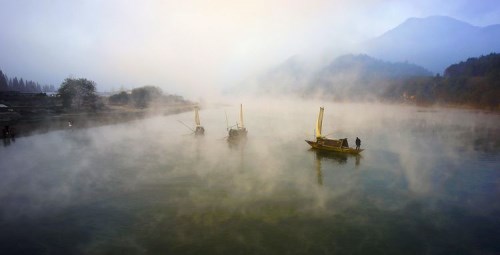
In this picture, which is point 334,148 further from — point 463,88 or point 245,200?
point 463,88

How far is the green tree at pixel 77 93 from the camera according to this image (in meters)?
86.7

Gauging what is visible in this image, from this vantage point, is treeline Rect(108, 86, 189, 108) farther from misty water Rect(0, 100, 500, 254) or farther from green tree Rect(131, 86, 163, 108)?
misty water Rect(0, 100, 500, 254)

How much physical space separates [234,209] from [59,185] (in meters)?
16.3

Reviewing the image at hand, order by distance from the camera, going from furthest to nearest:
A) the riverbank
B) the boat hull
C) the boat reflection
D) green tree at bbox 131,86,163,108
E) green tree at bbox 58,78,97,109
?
green tree at bbox 131,86,163,108
green tree at bbox 58,78,97,109
the riverbank
the boat hull
the boat reflection

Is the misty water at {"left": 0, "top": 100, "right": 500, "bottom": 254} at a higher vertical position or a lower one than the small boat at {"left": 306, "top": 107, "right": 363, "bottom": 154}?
lower

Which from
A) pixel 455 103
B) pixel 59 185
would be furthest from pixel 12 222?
pixel 455 103

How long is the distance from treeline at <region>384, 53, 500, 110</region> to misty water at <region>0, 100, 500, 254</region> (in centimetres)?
9728

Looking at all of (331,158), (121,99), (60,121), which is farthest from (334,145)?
(121,99)

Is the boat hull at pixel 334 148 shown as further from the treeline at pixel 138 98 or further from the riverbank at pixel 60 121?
the treeline at pixel 138 98

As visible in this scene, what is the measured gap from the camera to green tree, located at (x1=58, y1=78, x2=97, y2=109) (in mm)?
86688

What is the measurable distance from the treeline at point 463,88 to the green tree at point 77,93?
135 m

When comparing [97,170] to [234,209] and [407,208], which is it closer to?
[234,209]

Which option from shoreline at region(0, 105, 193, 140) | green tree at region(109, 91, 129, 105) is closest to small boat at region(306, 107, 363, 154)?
shoreline at region(0, 105, 193, 140)

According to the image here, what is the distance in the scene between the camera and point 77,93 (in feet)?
289
